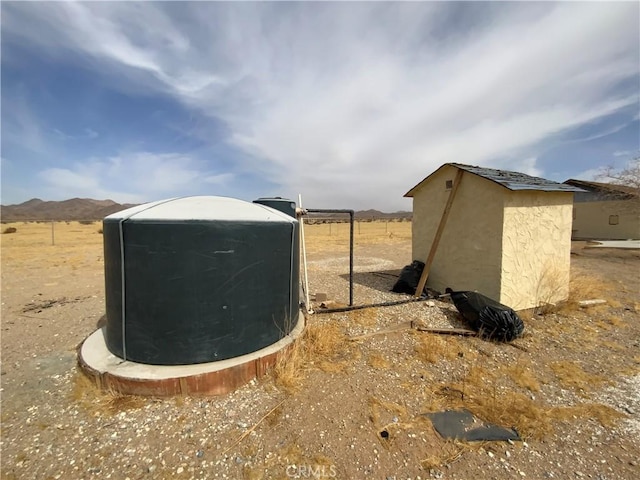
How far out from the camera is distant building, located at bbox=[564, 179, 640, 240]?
19.9m

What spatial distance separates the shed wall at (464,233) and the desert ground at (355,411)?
1.36 m

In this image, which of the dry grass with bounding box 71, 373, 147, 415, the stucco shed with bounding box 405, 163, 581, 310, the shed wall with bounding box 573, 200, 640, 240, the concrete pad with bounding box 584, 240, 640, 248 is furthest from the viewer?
the shed wall with bounding box 573, 200, 640, 240

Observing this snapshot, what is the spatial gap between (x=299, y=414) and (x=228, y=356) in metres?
1.11

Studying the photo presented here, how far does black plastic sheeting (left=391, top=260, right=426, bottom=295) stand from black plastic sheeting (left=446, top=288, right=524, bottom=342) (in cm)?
220

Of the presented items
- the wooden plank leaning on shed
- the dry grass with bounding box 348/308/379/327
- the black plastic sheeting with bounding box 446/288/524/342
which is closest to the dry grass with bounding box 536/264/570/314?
the black plastic sheeting with bounding box 446/288/524/342

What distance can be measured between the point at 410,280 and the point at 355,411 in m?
4.93

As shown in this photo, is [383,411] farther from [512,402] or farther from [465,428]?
[512,402]

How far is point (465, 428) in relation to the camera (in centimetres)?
287

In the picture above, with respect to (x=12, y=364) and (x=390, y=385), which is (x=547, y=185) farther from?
(x=12, y=364)

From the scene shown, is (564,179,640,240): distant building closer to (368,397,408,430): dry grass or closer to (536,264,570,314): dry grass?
(536,264,570,314): dry grass

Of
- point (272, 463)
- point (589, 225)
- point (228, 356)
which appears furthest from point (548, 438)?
point (589, 225)

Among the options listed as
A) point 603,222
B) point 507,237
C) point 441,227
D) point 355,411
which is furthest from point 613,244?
point 355,411

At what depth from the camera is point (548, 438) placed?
9.02 feet

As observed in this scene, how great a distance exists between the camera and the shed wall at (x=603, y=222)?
20.4 meters
